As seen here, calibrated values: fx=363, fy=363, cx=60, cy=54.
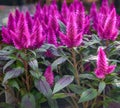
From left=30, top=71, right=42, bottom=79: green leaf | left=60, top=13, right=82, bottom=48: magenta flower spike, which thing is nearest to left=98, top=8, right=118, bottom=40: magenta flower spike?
left=60, top=13, right=82, bottom=48: magenta flower spike

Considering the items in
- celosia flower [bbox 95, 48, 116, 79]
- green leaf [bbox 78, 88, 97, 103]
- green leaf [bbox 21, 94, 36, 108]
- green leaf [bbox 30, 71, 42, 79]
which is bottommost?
green leaf [bbox 21, 94, 36, 108]

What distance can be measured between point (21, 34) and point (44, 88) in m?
0.28

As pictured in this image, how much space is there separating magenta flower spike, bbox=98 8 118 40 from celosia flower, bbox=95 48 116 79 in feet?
0.83

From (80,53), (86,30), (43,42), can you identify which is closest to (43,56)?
(43,42)

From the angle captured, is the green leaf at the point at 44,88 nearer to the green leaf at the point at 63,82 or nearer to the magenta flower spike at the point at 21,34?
the green leaf at the point at 63,82

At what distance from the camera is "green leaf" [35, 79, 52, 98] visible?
1754 millimetres

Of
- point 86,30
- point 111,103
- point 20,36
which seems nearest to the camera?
point 20,36

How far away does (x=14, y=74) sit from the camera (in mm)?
1787

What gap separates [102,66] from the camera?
5.47ft

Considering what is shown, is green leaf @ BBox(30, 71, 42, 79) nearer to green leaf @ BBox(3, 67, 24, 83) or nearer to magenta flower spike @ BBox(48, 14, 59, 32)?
green leaf @ BBox(3, 67, 24, 83)

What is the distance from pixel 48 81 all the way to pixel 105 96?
30 cm

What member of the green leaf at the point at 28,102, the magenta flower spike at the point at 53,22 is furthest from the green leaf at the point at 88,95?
the magenta flower spike at the point at 53,22

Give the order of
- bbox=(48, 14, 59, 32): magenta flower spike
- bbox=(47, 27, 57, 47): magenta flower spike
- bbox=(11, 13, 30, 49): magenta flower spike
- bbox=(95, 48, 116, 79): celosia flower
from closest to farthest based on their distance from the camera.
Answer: bbox=(95, 48, 116, 79): celosia flower < bbox=(11, 13, 30, 49): magenta flower spike < bbox=(47, 27, 57, 47): magenta flower spike < bbox=(48, 14, 59, 32): magenta flower spike

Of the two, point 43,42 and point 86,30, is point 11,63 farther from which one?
point 86,30
